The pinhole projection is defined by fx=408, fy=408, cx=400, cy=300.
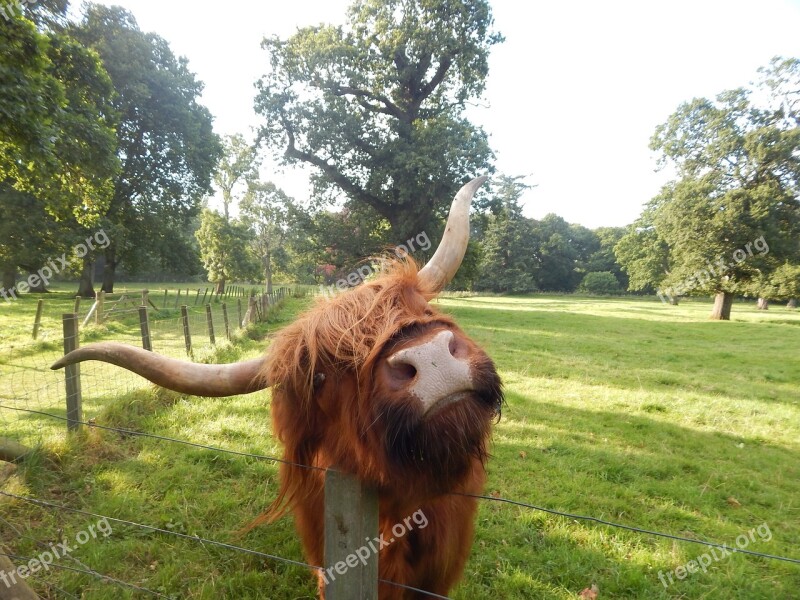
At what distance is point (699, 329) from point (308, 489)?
2096 cm

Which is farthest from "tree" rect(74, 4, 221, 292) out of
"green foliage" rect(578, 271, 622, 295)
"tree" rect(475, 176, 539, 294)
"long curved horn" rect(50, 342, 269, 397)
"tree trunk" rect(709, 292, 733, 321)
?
"green foliage" rect(578, 271, 622, 295)

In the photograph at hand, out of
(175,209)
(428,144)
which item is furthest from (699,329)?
(175,209)

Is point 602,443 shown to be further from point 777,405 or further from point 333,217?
point 333,217

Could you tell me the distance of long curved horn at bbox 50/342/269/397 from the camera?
5.34ft

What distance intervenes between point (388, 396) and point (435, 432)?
7.3 inches

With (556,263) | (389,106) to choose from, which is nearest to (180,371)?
(389,106)

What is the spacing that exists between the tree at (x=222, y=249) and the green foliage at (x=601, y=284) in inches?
1934

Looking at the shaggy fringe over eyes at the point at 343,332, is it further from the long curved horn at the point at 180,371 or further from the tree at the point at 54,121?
the tree at the point at 54,121

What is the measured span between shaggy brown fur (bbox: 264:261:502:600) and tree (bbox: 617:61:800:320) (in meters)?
26.3

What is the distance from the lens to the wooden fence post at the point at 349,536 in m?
1.39

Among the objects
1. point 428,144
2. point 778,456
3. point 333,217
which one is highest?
point 428,144

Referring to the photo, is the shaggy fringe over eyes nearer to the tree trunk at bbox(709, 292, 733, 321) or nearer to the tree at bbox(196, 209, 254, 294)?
the tree trunk at bbox(709, 292, 733, 321)

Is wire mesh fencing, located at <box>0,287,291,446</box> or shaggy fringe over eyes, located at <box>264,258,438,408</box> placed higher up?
shaggy fringe over eyes, located at <box>264,258,438,408</box>

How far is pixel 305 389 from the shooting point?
67.6 inches
